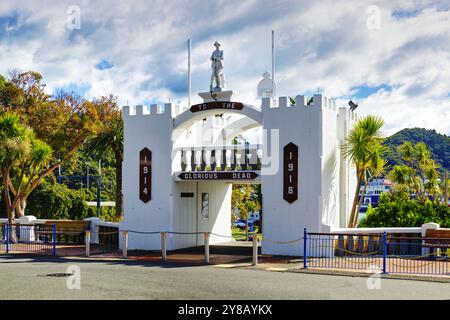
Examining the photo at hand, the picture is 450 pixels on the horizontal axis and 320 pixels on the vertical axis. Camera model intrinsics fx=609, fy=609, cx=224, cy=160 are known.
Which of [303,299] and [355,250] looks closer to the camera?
[303,299]

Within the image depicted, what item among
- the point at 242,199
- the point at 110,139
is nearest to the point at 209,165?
the point at 110,139

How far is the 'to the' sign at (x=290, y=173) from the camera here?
822 inches

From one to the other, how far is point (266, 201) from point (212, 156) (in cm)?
281

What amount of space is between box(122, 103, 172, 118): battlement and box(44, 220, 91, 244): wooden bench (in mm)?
4984

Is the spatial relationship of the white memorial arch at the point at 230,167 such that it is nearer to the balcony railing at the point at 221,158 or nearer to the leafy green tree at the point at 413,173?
the balcony railing at the point at 221,158

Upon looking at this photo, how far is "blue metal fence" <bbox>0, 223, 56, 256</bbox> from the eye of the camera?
76.3 feet

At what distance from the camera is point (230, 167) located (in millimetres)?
22203

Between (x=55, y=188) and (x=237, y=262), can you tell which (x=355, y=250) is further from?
(x=55, y=188)

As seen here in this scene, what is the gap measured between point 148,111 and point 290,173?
6.38 metres

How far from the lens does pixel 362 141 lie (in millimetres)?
21859

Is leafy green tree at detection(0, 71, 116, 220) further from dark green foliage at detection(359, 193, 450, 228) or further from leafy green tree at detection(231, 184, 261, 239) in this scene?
dark green foliage at detection(359, 193, 450, 228)

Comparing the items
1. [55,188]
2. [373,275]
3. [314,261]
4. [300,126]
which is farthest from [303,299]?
[55,188]

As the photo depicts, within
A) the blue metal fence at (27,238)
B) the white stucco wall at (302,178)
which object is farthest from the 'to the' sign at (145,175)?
the white stucco wall at (302,178)

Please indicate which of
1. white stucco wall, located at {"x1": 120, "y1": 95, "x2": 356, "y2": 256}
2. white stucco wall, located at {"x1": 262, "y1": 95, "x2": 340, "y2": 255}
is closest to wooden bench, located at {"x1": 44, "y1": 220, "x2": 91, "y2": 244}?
white stucco wall, located at {"x1": 120, "y1": 95, "x2": 356, "y2": 256}
